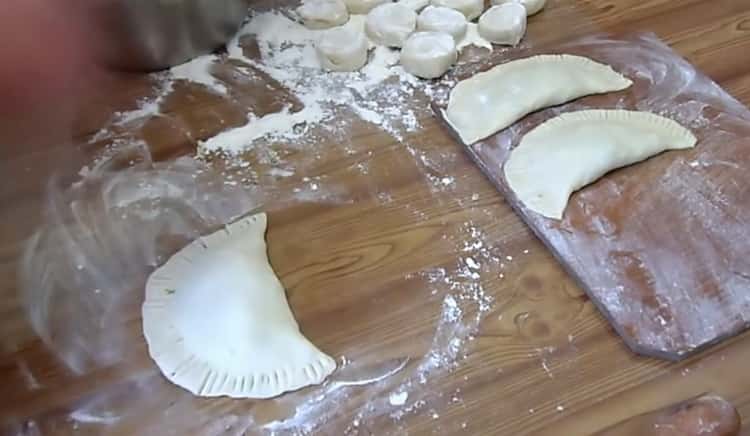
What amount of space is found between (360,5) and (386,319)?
0.62 m

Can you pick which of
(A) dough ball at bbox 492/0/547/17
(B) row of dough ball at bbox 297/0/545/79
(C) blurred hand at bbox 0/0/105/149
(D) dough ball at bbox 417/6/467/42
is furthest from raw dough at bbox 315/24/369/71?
(C) blurred hand at bbox 0/0/105/149

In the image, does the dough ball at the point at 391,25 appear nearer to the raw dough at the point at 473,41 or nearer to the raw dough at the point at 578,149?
the raw dough at the point at 473,41

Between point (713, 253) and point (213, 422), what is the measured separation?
1.95 ft

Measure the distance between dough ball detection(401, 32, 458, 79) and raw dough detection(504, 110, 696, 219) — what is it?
188 mm

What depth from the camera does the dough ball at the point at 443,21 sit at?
52.6 inches

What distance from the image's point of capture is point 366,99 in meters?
1.26

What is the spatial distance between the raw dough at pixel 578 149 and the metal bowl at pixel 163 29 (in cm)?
50

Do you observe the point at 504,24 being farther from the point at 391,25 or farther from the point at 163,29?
the point at 163,29

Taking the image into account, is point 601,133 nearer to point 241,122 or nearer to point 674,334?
point 674,334

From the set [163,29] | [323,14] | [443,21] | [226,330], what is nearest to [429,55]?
[443,21]

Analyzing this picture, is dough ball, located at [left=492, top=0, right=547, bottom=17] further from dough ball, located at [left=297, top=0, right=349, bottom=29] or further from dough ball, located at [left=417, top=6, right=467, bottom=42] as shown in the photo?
dough ball, located at [left=297, top=0, right=349, bottom=29]

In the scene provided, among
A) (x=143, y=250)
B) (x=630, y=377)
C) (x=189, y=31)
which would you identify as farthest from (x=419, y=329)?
(x=189, y=31)

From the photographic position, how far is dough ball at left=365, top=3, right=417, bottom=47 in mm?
1336

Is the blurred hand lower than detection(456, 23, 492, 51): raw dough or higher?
higher
